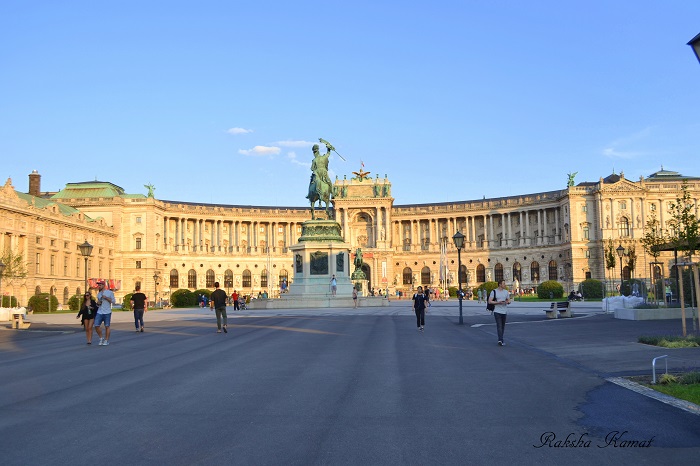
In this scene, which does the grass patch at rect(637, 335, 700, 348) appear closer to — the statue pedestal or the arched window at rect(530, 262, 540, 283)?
the statue pedestal

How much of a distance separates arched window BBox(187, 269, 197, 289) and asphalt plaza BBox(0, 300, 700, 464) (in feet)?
380

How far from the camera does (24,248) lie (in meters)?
84.1

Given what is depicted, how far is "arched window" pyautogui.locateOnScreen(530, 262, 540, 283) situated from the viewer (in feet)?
432

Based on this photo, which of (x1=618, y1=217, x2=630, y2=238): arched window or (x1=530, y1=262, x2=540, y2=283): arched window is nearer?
(x1=618, y1=217, x2=630, y2=238): arched window

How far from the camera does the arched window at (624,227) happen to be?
11906cm

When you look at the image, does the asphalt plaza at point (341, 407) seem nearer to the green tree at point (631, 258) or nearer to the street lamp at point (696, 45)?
the street lamp at point (696, 45)

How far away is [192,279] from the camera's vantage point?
136 metres

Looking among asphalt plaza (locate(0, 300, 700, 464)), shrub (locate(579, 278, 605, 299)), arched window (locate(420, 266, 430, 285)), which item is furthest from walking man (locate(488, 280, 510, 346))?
arched window (locate(420, 266, 430, 285))

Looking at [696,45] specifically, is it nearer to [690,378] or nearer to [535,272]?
[690,378]

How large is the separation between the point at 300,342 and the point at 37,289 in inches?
2867

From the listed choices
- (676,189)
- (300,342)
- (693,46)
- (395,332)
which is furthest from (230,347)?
(676,189)

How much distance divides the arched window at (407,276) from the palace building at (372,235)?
0.23 m

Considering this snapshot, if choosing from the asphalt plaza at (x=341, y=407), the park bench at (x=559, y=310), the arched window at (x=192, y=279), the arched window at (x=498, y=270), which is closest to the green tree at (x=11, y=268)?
the asphalt plaza at (x=341, y=407)

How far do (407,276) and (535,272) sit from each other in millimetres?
29090
